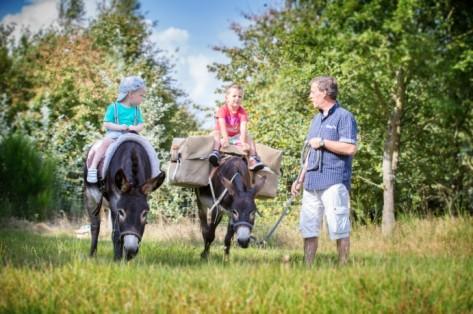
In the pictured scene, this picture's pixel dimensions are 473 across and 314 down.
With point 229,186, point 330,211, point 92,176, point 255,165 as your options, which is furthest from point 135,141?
point 330,211

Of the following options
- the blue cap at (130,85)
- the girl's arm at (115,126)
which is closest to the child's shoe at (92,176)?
the girl's arm at (115,126)

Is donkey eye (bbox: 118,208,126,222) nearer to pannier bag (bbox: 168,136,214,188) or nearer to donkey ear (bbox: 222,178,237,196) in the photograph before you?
donkey ear (bbox: 222,178,237,196)

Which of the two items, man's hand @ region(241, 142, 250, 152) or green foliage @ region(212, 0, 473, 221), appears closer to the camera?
man's hand @ region(241, 142, 250, 152)

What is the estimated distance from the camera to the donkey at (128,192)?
6934mm

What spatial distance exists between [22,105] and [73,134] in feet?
25.7

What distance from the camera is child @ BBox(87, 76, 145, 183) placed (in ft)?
27.0

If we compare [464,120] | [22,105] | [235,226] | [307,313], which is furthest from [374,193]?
[22,105]

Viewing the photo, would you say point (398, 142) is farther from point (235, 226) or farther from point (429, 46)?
point (235, 226)

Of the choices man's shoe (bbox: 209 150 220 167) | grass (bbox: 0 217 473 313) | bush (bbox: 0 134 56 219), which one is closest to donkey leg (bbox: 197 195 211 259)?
man's shoe (bbox: 209 150 220 167)

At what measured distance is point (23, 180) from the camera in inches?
778

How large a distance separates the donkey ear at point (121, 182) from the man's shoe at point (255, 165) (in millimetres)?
2357

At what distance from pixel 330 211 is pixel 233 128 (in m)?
2.73

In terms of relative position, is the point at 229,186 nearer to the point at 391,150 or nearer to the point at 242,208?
the point at 242,208

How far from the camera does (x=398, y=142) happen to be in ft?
51.7
